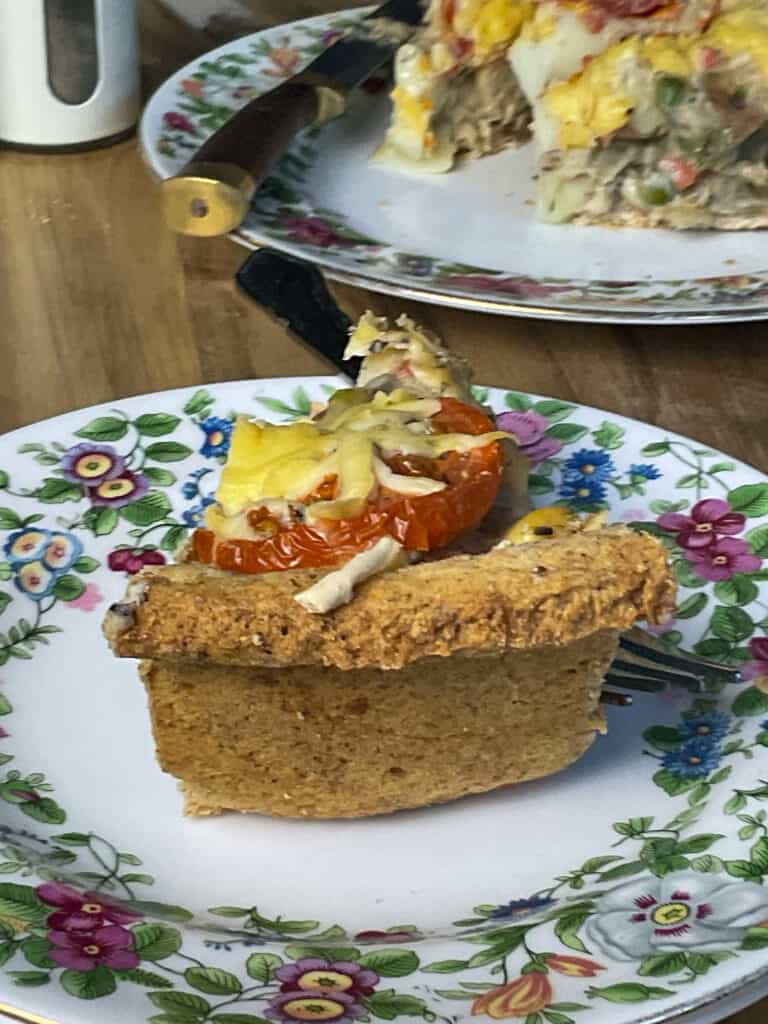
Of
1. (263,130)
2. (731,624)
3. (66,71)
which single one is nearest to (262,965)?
(731,624)

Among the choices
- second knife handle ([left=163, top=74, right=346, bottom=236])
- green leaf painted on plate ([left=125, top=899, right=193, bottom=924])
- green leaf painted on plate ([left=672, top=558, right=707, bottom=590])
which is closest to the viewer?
green leaf painted on plate ([left=125, top=899, right=193, bottom=924])

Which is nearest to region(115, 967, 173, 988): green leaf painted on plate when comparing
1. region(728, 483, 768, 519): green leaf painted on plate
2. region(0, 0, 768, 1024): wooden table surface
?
region(728, 483, 768, 519): green leaf painted on plate

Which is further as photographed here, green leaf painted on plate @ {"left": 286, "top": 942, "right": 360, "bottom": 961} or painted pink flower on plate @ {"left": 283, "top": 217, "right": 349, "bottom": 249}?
painted pink flower on plate @ {"left": 283, "top": 217, "right": 349, "bottom": 249}

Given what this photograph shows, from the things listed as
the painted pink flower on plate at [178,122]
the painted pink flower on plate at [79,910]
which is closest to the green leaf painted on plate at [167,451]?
the painted pink flower on plate at [79,910]

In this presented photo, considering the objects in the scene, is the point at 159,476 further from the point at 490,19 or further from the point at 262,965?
the point at 490,19

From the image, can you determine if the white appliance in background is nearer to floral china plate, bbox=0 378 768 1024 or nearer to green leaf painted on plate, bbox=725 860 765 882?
floral china plate, bbox=0 378 768 1024

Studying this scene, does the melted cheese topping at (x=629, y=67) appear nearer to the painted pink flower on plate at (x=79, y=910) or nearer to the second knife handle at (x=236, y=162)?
the second knife handle at (x=236, y=162)

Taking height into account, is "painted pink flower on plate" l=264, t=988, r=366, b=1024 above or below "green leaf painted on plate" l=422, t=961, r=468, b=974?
above

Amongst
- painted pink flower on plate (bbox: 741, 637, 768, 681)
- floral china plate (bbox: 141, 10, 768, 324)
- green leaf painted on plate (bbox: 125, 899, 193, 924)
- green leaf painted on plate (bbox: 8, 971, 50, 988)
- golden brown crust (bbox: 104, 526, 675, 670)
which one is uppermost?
golden brown crust (bbox: 104, 526, 675, 670)
